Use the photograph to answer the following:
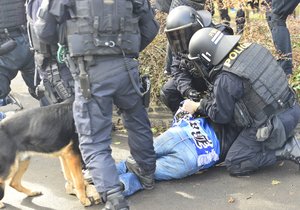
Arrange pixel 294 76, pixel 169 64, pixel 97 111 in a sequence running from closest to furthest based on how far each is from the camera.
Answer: pixel 97 111 → pixel 169 64 → pixel 294 76

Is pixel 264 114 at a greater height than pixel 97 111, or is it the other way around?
pixel 97 111

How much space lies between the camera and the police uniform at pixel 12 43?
4.90 metres

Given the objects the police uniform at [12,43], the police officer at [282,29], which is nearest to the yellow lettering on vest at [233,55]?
the police officer at [282,29]

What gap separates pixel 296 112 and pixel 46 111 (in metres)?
2.19

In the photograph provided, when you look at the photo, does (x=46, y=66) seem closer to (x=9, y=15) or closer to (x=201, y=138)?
(x=9, y=15)

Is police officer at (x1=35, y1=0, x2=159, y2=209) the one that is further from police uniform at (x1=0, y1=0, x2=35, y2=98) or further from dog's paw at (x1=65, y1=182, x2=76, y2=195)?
police uniform at (x1=0, y1=0, x2=35, y2=98)

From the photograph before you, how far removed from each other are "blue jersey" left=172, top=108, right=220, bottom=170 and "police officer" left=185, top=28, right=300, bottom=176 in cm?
14

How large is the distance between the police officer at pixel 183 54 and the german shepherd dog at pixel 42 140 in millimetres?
1249

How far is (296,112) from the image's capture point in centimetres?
421

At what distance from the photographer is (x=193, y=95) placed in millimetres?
4652

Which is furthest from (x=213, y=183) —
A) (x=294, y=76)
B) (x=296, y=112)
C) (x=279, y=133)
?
(x=294, y=76)

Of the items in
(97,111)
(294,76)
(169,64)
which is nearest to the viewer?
(97,111)

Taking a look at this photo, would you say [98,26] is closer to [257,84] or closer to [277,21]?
[257,84]

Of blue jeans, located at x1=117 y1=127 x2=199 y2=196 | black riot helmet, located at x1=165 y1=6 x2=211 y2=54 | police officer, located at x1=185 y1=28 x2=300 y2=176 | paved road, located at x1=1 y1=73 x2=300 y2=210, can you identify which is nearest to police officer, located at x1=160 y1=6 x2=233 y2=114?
black riot helmet, located at x1=165 y1=6 x2=211 y2=54
